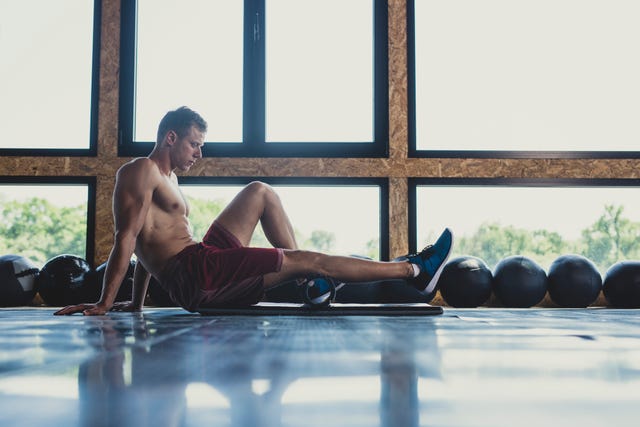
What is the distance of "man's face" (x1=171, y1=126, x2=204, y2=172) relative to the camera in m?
2.69

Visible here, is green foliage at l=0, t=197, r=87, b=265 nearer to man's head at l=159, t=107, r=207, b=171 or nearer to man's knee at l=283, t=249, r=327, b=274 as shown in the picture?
man's head at l=159, t=107, r=207, b=171

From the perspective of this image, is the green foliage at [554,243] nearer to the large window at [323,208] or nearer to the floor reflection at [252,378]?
the large window at [323,208]

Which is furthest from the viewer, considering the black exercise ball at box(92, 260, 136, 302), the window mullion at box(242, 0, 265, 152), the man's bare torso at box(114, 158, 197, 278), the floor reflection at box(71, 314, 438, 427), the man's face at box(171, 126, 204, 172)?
the window mullion at box(242, 0, 265, 152)

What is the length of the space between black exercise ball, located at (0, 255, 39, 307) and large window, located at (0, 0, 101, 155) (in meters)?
1.10

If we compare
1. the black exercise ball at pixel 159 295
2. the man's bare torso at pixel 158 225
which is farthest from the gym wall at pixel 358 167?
the man's bare torso at pixel 158 225

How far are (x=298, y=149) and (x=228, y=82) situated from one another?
0.85 meters

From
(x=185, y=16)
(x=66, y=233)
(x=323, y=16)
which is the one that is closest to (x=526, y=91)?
(x=323, y=16)

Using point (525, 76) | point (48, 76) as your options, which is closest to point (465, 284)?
point (525, 76)

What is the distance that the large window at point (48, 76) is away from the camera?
15.8 ft

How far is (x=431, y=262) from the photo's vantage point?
8.29 ft

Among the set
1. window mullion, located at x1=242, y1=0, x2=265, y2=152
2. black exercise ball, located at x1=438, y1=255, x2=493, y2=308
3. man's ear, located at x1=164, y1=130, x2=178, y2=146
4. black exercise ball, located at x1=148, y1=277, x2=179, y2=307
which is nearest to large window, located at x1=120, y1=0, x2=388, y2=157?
window mullion, located at x1=242, y1=0, x2=265, y2=152

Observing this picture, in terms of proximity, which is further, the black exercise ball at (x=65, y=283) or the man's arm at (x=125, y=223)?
the black exercise ball at (x=65, y=283)

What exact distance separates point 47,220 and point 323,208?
7.37 feet

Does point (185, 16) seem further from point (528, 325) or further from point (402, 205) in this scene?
point (528, 325)
